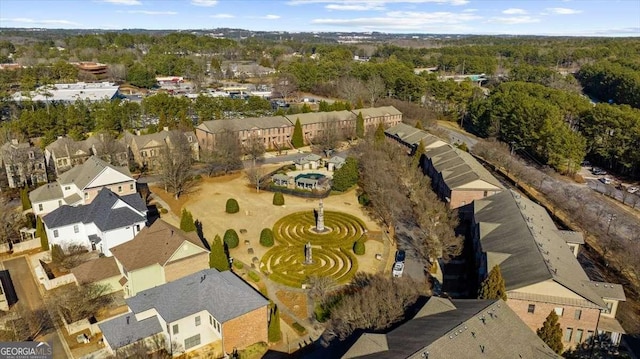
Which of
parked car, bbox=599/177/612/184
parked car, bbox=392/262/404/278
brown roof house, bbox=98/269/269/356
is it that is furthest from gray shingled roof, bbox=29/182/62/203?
parked car, bbox=599/177/612/184

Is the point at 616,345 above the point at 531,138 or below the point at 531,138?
below

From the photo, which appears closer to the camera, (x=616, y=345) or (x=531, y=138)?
(x=616, y=345)

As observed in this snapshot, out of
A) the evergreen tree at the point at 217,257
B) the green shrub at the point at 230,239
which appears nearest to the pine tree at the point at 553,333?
the evergreen tree at the point at 217,257

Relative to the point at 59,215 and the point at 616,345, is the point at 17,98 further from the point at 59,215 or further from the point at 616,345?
the point at 616,345

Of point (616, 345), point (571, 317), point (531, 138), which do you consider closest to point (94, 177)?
point (571, 317)

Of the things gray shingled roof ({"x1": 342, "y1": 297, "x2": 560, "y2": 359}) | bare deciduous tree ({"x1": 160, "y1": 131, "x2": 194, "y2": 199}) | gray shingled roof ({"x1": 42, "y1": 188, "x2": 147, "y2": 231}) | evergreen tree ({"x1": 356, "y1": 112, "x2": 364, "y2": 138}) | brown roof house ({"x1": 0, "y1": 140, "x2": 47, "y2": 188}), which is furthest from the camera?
evergreen tree ({"x1": 356, "y1": 112, "x2": 364, "y2": 138})

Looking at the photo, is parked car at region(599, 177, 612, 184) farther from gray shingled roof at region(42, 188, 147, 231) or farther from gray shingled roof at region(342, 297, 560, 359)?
gray shingled roof at region(42, 188, 147, 231)

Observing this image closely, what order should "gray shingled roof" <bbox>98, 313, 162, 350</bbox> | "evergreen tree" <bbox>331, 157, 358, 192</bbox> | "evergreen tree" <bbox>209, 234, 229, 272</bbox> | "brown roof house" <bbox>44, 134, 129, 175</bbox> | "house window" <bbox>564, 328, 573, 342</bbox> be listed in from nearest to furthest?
"gray shingled roof" <bbox>98, 313, 162, 350</bbox>, "house window" <bbox>564, 328, 573, 342</bbox>, "evergreen tree" <bbox>209, 234, 229, 272</bbox>, "evergreen tree" <bbox>331, 157, 358, 192</bbox>, "brown roof house" <bbox>44, 134, 129, 175</bbox>
